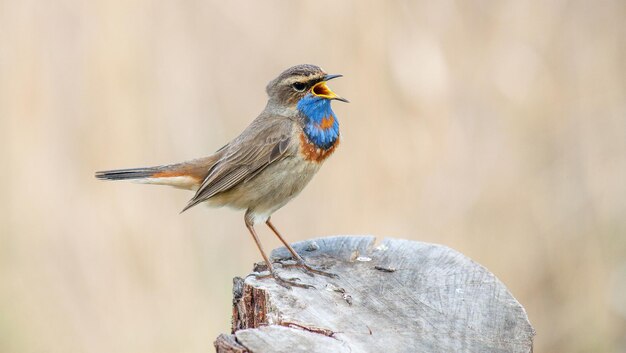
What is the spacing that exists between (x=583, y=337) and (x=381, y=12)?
116 inches

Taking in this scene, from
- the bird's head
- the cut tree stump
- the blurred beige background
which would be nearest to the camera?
the cut tree stump

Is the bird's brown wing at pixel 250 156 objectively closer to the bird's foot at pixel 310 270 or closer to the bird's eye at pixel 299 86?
the bird's eye at pixel 299 86

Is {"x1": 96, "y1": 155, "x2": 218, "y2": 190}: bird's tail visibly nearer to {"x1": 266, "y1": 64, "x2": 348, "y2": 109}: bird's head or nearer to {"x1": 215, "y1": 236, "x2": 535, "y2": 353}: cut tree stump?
{"x1": 266, "y1": 64, "x2": 348, "y2": 109}: bird's head

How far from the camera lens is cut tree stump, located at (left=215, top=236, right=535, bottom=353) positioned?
3221 millimetres

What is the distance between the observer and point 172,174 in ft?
17.4

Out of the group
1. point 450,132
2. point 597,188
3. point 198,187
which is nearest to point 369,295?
point 198,187

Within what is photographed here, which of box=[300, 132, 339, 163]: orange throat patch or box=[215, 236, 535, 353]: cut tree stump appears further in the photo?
box=[300, 132, 339, 163]: orange throat patch

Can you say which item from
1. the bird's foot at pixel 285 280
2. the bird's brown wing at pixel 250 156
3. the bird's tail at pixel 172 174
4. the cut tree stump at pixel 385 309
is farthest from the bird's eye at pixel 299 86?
the bird's foot at pixel 285 280

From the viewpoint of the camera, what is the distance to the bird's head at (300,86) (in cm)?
491

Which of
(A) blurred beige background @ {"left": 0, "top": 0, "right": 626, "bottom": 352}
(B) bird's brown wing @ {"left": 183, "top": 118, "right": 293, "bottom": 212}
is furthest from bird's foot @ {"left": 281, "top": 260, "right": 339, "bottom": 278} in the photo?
(A) blurred beige background @ {"left": 0, "top": 0, "right": 626, "bottom": 352}

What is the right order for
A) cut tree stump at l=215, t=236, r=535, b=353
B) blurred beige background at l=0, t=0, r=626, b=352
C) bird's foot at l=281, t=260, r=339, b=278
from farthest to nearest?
1. blurred beige background at l=0, t=0, r=626, b=352
2. bird's foot at l=281, t=260, r=339, b=278
3. cut tree stump at l=215, t=236, r=535, b=353

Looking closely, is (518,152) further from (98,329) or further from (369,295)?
(98,329)

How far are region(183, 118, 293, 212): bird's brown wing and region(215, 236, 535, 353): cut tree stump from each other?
816 millimetres

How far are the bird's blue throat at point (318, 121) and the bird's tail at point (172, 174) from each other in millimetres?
660
